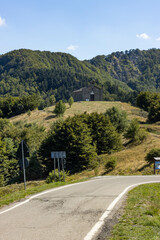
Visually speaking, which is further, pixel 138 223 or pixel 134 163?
pixel 134 163

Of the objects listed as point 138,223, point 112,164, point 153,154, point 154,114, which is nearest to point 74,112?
point 154,114

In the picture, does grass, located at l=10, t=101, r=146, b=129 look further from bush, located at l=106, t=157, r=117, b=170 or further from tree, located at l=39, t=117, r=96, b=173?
bush, located at l=106, t=157, r=117, b=170

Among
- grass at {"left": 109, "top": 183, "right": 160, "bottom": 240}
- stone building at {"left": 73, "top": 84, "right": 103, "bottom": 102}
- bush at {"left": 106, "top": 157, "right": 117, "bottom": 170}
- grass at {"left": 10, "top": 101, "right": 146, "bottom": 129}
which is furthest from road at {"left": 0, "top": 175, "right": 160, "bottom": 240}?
stone building at {"left": 73, "top": 84, "right": 103, "bottom": 102}

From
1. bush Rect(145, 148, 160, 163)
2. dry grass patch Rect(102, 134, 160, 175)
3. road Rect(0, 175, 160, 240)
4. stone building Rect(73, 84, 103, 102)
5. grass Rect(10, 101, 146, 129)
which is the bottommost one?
dry grass patch Rect(102, 134, 160, 175)

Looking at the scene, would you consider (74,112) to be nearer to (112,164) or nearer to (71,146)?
(71,146)

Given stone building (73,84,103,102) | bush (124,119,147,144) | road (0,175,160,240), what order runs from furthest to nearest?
stone building (73,84,103,102) < bush (124,119,147,144) < road (0,175,160,240)

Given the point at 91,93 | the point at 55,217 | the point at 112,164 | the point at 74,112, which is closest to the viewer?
the point at 55,217

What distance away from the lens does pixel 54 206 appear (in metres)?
8.56

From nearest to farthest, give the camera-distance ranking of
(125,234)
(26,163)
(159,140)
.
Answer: (125,234) → (26,163) → (159,140)

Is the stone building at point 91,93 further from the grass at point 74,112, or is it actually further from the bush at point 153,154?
the bush at point 153,154

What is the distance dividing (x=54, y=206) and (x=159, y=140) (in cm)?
3895

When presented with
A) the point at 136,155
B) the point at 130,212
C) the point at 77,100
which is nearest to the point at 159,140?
the point at 136,155

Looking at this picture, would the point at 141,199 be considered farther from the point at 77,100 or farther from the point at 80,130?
the point at 77,100

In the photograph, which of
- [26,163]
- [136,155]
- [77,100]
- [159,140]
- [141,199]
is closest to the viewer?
[141,199]
